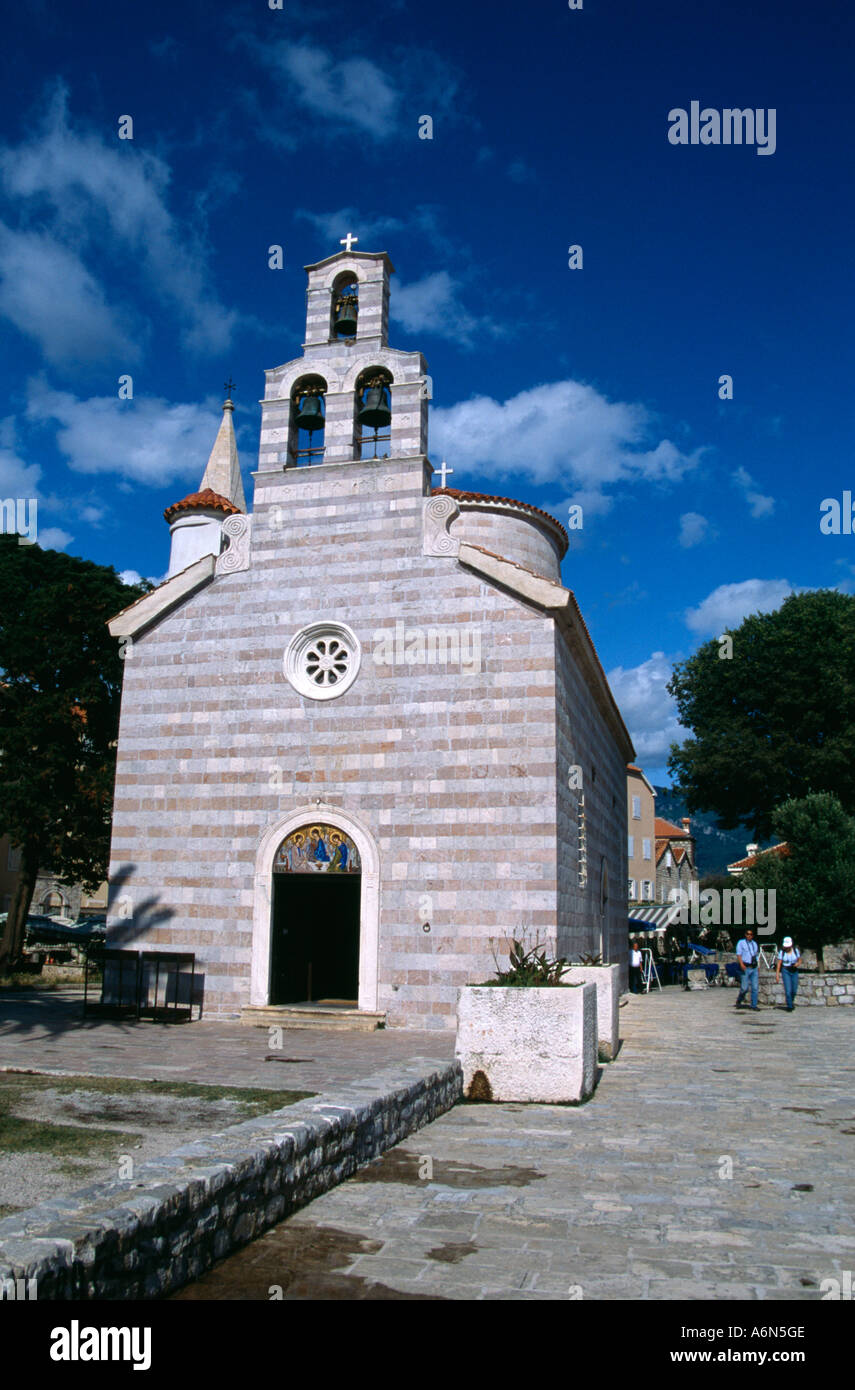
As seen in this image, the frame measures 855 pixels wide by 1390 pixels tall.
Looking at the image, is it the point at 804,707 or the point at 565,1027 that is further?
the point at 804,707

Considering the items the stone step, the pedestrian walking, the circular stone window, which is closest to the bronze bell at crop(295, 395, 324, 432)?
the circular stone window

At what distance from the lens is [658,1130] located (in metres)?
8.38

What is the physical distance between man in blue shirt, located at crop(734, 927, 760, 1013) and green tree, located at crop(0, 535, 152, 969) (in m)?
15.9

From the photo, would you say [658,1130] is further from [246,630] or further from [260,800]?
[246,630]

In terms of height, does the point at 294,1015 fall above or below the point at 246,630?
below

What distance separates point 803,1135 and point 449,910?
6.49m

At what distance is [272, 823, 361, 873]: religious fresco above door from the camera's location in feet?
48.7

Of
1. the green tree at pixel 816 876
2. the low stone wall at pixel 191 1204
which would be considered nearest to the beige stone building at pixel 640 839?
the green tree at pixel 816 876

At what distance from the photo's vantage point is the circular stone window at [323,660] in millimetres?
15531

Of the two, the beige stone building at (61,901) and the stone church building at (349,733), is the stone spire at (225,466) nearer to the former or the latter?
the stone church building at (349,733)

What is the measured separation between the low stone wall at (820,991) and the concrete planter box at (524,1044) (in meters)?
15.1

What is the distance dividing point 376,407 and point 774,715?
2784 centimetres

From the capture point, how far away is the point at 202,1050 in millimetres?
11539
